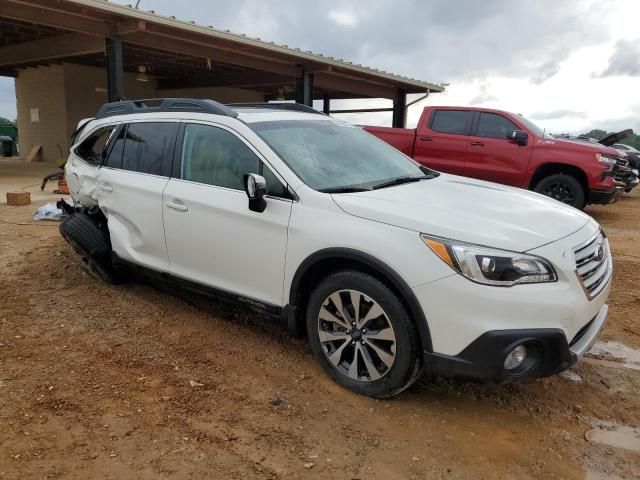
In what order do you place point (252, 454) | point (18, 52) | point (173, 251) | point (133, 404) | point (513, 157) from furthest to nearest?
point (18, 52)
point (513, 157)
point (173, 251)
point (133, 404)
point (252, 454)

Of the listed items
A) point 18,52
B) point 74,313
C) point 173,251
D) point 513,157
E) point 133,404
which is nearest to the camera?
point 133,404

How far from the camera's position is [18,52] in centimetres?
1552

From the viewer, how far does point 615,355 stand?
3832mm

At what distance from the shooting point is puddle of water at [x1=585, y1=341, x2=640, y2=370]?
12.1 feet

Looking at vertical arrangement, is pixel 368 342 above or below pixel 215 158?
below

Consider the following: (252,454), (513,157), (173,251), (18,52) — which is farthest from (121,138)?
(18,52)

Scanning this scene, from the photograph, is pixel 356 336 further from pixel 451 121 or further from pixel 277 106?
pixel 451 121

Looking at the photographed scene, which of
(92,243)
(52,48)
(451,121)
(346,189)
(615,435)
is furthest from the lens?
(52,48)

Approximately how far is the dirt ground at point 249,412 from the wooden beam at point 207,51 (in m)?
9.23

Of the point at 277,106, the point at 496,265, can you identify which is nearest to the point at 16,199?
the point at 277,106

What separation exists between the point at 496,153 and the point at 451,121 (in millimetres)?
1041

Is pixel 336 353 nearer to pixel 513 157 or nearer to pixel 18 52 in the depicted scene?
pixel 513 157

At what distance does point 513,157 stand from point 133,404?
767 cm

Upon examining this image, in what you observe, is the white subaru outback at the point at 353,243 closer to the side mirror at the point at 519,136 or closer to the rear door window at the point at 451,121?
the side mirror at the point at 519,136
